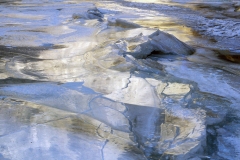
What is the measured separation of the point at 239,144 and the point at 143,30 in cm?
323

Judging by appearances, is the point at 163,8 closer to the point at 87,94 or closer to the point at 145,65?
the point at 145,65

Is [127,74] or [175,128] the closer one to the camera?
[175,128]

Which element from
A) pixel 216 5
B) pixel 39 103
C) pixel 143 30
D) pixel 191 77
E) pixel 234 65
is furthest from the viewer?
pixel 216 5

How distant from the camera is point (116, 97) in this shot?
2775 mm

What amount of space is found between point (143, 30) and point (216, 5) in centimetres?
714

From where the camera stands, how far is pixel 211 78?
3.58 m

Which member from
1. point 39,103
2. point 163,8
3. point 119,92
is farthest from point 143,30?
point 163,8

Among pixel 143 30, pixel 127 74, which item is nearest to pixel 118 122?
pixel 127 74

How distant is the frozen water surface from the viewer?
2.06 m

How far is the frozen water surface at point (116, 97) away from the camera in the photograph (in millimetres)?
2064

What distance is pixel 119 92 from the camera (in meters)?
2.88

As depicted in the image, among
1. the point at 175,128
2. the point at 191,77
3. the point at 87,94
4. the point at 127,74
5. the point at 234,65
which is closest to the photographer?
the point at 175,128

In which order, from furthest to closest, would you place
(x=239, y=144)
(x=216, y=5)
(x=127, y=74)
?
(x=216, y=5) → (x=127, y=74) → (x=239, y=144)

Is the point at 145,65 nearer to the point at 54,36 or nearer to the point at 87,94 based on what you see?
the point at 87,94
